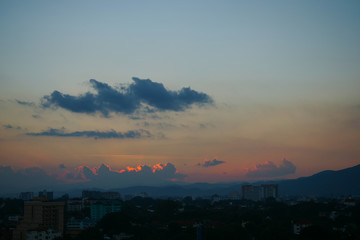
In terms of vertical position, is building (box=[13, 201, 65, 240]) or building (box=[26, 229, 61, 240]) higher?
building (box=[13, 201, 65, 240])

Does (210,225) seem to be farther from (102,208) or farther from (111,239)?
(102,208)

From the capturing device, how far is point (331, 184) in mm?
175125

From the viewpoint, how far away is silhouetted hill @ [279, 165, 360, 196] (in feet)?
528

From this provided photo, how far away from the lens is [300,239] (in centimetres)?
2553

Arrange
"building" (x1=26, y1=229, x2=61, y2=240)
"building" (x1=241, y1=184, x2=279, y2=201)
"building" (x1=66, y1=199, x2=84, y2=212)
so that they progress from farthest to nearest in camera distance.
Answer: "building" (x1=241, y1=184, x2=279, y2=201)
"building" (x1=66, y1=199, x2=84, y2=212)
"building" (x1=26, y1=229, x2=61, y2=240)

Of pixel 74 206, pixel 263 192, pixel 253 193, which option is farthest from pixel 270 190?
pixel 74 206

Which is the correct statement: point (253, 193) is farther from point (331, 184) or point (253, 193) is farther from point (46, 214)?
point (331, 184)

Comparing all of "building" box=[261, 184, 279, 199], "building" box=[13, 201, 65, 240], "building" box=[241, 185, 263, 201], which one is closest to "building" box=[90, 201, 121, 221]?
"building" box=[13, 201, 65, 240]

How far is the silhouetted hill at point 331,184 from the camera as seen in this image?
16088 centimetres

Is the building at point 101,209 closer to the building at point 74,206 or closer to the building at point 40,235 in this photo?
Result: the building at point 74,206

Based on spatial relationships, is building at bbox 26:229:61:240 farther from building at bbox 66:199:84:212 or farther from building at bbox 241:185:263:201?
building at bbox 241:185:263:201

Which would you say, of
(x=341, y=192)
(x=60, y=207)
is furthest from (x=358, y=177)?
(x=60, y=207)

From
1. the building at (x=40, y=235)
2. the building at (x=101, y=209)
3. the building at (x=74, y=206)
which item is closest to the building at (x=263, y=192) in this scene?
the building at (x=74, y=206)

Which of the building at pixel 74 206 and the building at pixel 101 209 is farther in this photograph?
the building at pixel 74 206
